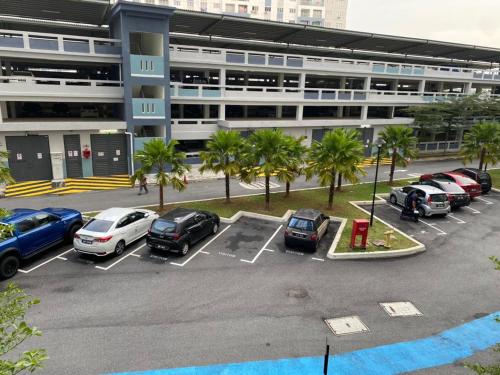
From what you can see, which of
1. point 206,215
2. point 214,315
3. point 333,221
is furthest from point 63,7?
point 214,315

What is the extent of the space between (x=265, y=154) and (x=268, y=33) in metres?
22.3

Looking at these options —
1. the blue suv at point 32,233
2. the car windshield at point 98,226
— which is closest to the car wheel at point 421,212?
the car windshield at point 98,226

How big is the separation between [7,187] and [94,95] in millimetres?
9150

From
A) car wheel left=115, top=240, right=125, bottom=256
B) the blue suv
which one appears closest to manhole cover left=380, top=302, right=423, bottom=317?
car wheel left=115, top=240, right=125, bottom=256

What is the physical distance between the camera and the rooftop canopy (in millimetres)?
28969

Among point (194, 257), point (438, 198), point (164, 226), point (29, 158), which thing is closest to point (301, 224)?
point (194, 257)

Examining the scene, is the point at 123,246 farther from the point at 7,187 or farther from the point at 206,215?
the point at 7,187

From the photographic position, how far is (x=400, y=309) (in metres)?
12.4

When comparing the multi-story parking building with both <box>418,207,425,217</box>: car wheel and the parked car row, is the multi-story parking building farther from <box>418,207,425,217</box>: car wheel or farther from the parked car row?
<box>418,207,425,217</box>: car wheel

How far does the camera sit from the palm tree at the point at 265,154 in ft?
68.1

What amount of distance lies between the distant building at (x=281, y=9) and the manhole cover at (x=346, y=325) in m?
87.2

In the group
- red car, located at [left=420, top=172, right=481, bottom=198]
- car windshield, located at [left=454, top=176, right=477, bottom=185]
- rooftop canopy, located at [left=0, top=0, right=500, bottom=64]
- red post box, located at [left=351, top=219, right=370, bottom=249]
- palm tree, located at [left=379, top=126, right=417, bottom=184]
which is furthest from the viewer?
rooftop canopy, located at [left=0, top=0, right=500, bottom=64]

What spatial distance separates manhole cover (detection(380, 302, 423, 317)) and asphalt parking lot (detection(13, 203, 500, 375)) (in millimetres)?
172

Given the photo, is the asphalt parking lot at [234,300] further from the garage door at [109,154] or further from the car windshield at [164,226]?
the garage door at [109,154]
